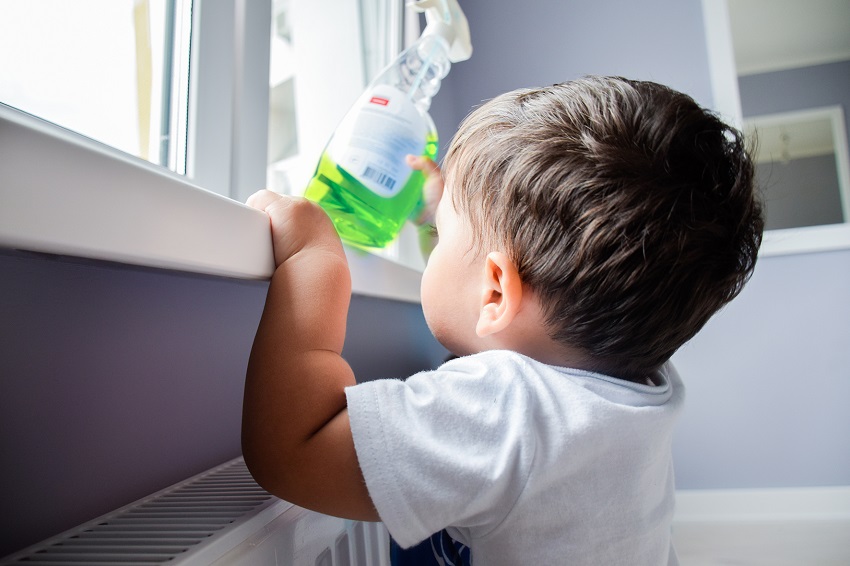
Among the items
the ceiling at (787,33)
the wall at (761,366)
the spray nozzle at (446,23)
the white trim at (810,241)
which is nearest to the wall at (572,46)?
the wall at (761,366)

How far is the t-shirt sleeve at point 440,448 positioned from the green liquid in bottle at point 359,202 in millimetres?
294

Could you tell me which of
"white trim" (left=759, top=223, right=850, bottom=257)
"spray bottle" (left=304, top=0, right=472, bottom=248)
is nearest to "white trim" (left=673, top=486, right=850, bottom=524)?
"white trim" (left=759, top=223, right=850, bottom=257)

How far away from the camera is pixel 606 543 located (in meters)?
0.43

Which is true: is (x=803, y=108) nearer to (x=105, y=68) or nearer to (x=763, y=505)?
(x=763, y=505)

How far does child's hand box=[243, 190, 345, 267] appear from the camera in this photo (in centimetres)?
46

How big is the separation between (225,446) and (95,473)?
0.15 m

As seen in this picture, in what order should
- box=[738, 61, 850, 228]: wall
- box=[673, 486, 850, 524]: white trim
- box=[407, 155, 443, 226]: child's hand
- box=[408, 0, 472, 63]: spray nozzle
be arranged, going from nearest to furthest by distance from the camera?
box=[407, 155, 443, 226]: child's hand < box=[408, 0, 472, 63]: spray nozzle < box=[673, 486, 850, 524]: white trim < box=[738, 61, 850, 228]: wall

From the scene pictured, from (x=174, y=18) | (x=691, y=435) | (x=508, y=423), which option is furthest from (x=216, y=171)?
(x=691, y=435)

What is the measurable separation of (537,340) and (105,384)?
0.32m

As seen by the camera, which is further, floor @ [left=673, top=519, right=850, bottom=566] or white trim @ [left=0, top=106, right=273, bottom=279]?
floor @ [left=673, top=519, right=850, bottom=566]

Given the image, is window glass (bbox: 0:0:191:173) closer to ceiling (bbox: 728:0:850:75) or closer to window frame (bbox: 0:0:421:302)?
window frame (bbox: 0:0:421:302)

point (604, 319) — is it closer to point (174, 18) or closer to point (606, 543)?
point (606, 543)

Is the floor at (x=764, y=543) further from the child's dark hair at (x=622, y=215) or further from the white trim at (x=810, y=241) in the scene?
the child's dark hair at (x=622, y=215)

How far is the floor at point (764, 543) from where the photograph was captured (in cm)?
129
